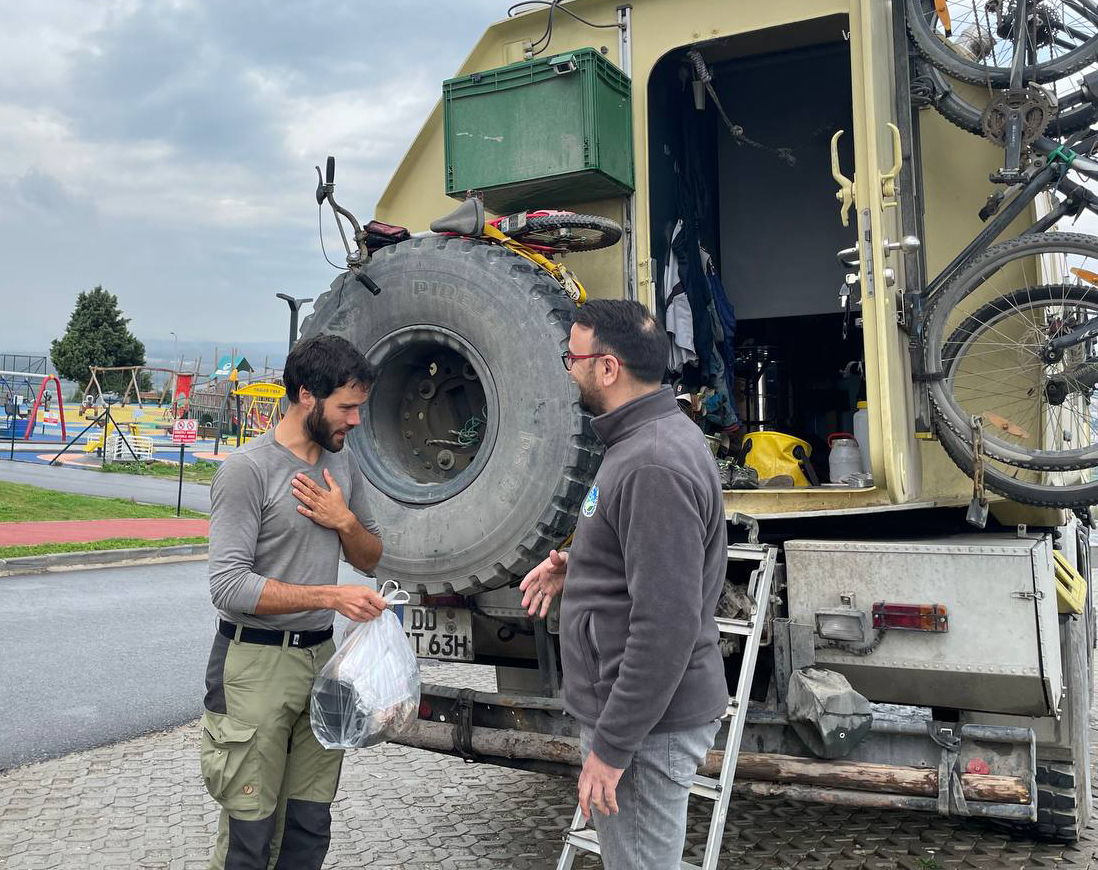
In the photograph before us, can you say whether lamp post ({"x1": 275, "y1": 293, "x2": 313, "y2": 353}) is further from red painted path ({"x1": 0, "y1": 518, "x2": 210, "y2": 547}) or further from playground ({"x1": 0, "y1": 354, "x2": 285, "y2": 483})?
playground ({"x1": 0, "y1": 354, "x2": 285, "y2": 483})

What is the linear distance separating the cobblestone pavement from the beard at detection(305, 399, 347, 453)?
176 cm

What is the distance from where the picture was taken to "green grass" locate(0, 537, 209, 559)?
1113 centimetres

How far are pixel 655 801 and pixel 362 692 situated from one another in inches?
37.4

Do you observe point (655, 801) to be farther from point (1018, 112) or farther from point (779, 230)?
point (779, 230)

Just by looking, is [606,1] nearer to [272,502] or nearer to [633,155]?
[633,155]

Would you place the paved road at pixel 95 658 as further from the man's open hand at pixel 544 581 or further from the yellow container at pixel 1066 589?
the yellow container at pixel 1066 589

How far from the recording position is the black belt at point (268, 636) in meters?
2.76

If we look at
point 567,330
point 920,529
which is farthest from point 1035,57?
point 567,330

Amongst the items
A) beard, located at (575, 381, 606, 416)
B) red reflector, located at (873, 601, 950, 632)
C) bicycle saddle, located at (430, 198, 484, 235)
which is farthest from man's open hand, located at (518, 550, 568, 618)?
bicycle saddle, located at (430, 198, 484, 235)

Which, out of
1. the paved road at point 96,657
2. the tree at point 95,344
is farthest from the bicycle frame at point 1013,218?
the tree at point 95,344

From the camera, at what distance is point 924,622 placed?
3.11 meters

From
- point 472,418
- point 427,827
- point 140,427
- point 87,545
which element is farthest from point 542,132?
point 140,427

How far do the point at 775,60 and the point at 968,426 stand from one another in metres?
2.45

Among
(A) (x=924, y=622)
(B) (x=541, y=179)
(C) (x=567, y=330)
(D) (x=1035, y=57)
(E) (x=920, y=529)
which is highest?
(D) (x=1035, y=57)
